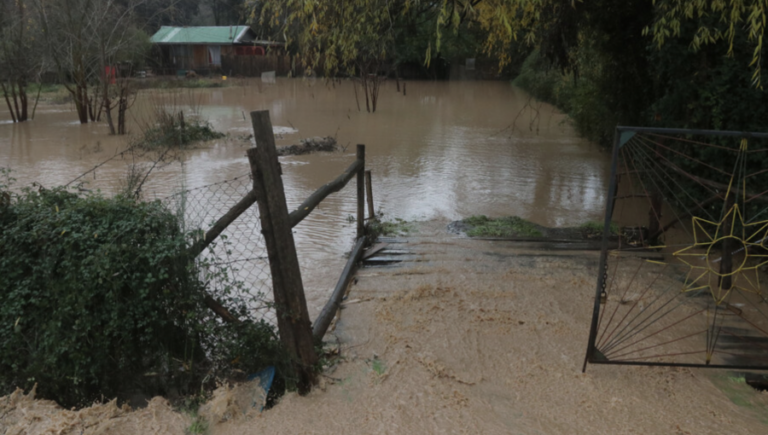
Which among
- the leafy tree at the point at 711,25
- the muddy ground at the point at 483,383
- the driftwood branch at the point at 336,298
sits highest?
the leafy tree at the point at 711,25

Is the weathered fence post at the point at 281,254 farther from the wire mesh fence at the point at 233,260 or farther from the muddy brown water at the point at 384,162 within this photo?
the muddy brown water at the point at 384,162

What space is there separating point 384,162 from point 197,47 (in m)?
31.9

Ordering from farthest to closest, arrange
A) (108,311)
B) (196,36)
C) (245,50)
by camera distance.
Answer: (245,50) < (196,36) < (108,311)

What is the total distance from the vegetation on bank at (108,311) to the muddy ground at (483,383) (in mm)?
299

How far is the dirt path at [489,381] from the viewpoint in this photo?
3.37 metres

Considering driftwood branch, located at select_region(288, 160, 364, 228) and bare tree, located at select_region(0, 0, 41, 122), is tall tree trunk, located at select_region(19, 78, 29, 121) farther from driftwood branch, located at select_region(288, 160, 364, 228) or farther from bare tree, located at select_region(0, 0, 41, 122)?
driftwood branch, located at select_region(288, 160, 364, 228)

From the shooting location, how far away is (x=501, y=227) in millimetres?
7793

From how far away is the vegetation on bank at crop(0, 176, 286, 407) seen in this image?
3521 millimetres

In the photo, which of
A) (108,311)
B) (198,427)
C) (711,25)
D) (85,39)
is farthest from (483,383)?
(85,39)

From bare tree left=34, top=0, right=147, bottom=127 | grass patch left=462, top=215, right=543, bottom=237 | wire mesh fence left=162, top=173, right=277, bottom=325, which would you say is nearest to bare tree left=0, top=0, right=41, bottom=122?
bare tree left=34, top=0, right=147, bottom=127

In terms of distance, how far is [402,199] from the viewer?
10.1 meters

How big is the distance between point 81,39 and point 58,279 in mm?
15792

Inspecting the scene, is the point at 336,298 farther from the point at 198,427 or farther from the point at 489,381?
the point at 198,427

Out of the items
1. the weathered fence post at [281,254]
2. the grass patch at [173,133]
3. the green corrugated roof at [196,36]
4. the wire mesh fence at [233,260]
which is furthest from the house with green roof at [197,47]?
the weathered fence post at [281,254]
